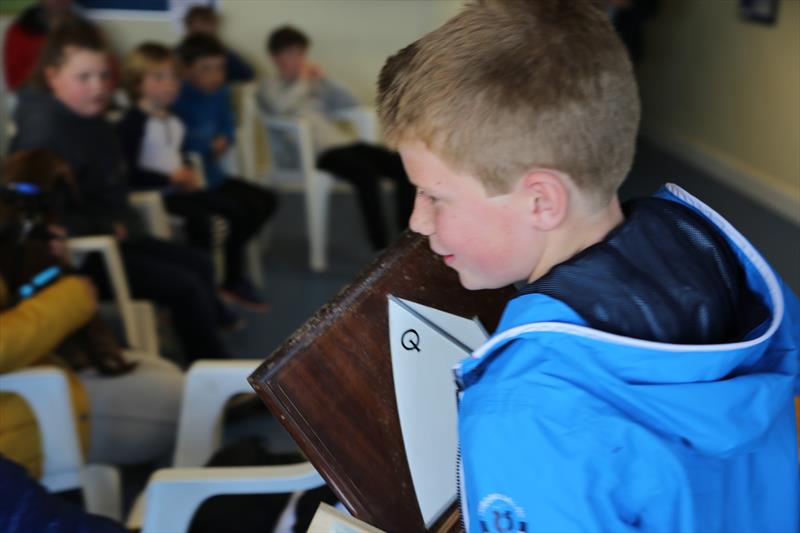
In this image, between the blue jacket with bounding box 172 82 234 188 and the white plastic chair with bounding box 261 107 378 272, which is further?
the white plastic chair with bounding box 261 107 378 272

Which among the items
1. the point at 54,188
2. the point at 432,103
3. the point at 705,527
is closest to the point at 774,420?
the point at 705,527

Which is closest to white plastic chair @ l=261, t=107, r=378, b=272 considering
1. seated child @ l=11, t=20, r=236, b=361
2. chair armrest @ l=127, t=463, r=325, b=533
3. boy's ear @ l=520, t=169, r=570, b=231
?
seated child @ l=11, t=20, r=236, b=361

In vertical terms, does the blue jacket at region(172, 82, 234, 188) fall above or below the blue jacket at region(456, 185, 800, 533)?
below

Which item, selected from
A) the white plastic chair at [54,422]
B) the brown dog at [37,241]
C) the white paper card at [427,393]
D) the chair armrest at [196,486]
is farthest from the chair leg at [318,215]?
the white paper card at [427,393]

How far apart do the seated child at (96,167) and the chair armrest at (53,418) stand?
2.50 feet

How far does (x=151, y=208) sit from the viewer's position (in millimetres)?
2555

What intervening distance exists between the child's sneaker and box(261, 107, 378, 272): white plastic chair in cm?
38

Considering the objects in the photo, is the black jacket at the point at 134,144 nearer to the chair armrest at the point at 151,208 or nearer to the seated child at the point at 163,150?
the seated child at the point at 163,150

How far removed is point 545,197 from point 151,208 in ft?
6.80

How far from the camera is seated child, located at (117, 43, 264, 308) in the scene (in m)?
2.74

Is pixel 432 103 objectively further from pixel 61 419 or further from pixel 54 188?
pixel 54 188

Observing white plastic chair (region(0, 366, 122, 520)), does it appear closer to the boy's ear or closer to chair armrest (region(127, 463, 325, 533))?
chair armrest (region(127, 463, 325, 533))

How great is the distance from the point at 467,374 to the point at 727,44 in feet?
2.24

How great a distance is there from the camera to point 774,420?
2.27 feet
